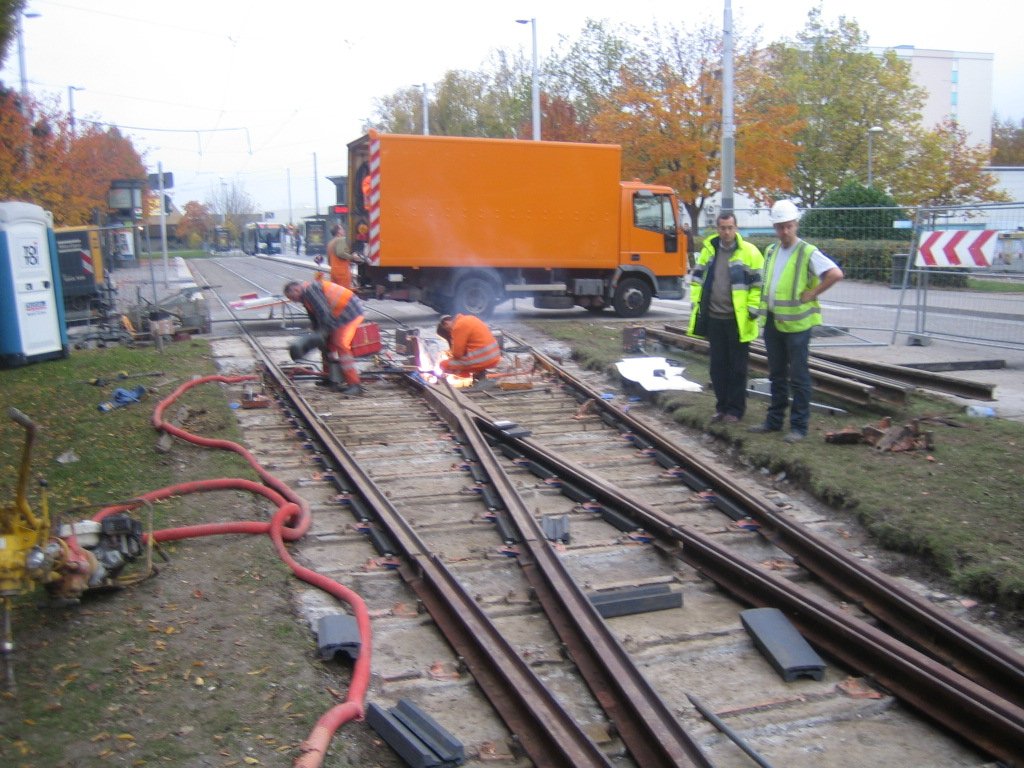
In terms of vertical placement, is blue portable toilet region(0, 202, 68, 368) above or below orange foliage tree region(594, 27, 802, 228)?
below

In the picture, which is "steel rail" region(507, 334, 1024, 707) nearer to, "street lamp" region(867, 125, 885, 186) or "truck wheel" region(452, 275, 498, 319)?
"truck wheel" region(452, 275, 498, 319)

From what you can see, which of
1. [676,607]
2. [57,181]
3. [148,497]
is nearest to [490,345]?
[148,497]

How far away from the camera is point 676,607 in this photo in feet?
18.2

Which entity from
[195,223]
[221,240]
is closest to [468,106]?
[221,240]

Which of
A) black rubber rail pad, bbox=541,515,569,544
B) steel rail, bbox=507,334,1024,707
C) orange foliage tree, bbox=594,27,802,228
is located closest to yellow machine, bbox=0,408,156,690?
black rubber rail pad, bbox=541,515,569,544

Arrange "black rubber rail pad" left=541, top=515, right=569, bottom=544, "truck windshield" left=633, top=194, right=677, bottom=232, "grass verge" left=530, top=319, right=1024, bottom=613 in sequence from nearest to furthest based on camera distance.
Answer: "grass verge" left=530, top=319, right=1024, bottom=613
"black rubber rail pad" left=541, top=515, right=569, bottom=544
"truck windshield" left=633, top=194, right=677, bottom=232

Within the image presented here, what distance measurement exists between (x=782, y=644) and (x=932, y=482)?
2921mm

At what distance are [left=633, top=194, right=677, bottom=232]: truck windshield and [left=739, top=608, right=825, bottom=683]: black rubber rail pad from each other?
1479 centimetres

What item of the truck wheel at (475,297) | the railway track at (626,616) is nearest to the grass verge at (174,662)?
the railway track at (626,616)

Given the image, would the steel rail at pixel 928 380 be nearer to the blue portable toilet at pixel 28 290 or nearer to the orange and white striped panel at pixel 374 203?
the orange and white striped panel at pixel 374 203

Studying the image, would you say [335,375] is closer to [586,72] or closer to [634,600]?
[634,600]

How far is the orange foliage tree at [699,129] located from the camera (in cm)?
3291

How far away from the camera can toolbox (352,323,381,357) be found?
12.7 meters

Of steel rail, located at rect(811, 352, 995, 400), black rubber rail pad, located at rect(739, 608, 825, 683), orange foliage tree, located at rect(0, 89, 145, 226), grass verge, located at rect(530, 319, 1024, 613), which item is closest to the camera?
black rubber rail pad, located at rect(739, 608, 825, 683)
